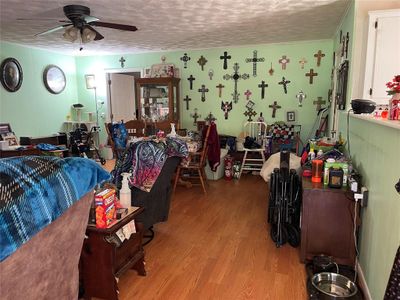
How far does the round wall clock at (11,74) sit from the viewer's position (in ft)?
15.5

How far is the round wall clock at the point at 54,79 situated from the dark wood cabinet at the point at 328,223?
529cm

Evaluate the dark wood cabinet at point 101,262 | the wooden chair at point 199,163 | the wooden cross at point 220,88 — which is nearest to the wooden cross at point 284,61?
the wooden cross at point 220,88

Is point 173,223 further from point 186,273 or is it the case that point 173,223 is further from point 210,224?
point 186,273

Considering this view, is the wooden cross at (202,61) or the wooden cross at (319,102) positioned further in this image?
the wooden cross at (202,61)

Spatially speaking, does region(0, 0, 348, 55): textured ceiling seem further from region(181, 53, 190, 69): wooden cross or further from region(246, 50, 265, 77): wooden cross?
region(181, 53, 190, 69): wooden cross

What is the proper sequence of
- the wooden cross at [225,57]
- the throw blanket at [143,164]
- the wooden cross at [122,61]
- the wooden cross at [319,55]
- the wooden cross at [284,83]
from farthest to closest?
the wooden cross at [122,61]
the wooden cross at [225,57]
the wooden cross at [284,83]
the wooden cross at [319,55]
the throw blanket at [143,164]

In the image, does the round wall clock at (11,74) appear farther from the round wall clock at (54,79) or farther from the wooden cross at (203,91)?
the wooden cross at (203,91)

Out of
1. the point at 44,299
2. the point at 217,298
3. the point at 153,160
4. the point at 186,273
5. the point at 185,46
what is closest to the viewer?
the point at 44,299

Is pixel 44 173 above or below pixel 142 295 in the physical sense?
above

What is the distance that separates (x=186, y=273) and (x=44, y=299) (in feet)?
4.18

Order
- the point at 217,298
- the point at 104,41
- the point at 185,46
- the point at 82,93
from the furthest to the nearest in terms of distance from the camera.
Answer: the point at 82,93 < the point at 185,46 < the point at 104,41 < the point at 217,298

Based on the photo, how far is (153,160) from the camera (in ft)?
7.69

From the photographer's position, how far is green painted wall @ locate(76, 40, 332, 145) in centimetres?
495

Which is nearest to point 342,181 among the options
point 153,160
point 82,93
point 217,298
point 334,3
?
point 217,298
